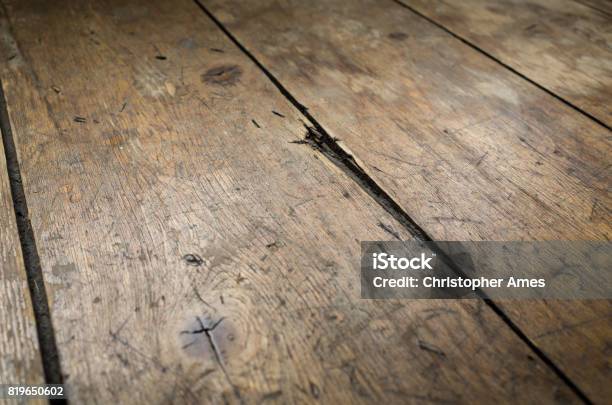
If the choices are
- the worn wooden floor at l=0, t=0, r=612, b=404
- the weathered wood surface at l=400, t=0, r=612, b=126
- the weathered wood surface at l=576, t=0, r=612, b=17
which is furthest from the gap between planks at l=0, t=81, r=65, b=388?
the weathered wood surface at l=576, t=0, r=612, b=17

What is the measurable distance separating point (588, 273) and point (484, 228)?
121 millimetres

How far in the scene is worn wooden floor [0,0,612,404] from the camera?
553 millimetres

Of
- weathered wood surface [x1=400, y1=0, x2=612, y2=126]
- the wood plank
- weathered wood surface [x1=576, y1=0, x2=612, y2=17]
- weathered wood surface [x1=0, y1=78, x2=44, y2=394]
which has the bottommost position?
weathered wood surface [x1=0, y1=78, x2=44, y2=394]

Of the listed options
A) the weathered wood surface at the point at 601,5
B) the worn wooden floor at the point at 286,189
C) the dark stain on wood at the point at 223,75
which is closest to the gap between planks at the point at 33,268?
the worn wooden floor at the point at 286,189

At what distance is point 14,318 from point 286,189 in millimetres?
342

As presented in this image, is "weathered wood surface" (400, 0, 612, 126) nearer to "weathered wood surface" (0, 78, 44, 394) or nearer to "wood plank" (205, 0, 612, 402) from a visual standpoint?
"wood plank" (205, 0, 612, 402)

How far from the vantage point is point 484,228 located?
2.26 feet

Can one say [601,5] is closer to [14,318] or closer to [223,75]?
[223,75]

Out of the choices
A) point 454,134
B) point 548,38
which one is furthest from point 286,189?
point 548,38

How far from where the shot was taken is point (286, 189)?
0.75 metres

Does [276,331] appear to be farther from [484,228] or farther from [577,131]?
[577,131]

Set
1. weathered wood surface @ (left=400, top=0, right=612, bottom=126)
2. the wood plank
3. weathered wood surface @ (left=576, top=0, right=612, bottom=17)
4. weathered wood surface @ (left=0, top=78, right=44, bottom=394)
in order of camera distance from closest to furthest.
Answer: weathered wood surface @ (left=0, top=78, right=44, bottom=394) → the wood plank → weathered wood surface @ (left=400, top=0, right=612, bottom=126) → weathered wood surface @ (left=576, top=0, right=612, bottom=17)

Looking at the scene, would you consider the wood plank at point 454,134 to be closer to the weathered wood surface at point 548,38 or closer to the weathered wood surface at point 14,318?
the weathered wood surface at point 548,38

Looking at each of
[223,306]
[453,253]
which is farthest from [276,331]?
[453,253]
